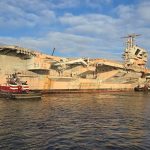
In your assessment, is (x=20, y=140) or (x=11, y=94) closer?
(x=20, y=140)

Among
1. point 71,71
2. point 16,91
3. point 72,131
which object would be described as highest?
point 71,71

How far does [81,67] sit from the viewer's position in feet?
173

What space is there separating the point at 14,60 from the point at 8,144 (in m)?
31.2

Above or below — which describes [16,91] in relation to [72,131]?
above

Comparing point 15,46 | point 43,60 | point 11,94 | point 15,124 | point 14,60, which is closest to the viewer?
point 15,124

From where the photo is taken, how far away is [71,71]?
172 ft

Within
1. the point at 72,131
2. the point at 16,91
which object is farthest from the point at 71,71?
the point at 72,131

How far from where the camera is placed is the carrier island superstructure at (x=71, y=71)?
4366 cm

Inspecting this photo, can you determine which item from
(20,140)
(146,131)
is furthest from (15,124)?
(146,131)

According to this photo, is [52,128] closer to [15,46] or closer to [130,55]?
[15,46]

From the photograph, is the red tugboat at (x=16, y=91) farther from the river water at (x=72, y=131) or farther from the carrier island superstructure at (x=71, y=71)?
the river water at (x=72, y=131)

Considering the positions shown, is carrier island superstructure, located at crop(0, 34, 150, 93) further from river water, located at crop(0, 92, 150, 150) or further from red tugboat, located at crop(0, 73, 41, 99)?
river water, located at crop(0, 92, 150, 150)

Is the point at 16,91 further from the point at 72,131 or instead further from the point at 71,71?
the point at 72,131

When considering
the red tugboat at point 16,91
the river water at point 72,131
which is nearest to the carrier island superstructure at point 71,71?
the red tugboat at point 16,91
